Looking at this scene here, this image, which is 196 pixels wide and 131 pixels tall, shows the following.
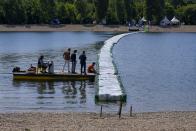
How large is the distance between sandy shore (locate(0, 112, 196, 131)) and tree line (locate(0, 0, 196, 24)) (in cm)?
12845

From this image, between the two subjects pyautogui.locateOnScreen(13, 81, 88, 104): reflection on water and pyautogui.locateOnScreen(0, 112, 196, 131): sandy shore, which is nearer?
pyautogui.locateOnScreen(0, 112, 196, 131): sandy shore

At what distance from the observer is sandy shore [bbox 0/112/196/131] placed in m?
20.9

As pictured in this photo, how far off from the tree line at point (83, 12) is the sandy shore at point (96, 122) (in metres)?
128

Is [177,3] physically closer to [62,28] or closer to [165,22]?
[165,22]

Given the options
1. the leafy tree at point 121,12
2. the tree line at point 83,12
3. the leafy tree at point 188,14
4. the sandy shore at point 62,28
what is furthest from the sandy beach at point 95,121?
the leafy tree at point 188,14

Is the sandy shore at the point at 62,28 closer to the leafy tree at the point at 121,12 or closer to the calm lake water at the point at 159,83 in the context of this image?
the leafy tree at the point at 121,12

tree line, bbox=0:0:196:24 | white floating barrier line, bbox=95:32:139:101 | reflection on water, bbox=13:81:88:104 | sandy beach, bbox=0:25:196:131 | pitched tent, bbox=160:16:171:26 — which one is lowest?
pitched tent, bbox=160:16:171:26

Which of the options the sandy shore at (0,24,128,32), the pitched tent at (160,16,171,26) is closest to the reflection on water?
the sandy shore at (0,24,128,32)

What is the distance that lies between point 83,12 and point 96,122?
450 feet

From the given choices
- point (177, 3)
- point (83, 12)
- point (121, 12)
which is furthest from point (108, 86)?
point (177, 3)

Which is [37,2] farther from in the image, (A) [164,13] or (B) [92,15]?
(A) [164,13]

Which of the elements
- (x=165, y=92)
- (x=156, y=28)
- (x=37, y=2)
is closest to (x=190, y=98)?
(x=165, y=92)

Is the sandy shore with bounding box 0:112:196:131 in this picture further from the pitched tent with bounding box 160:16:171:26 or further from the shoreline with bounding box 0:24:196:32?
the pitched tent with bounding box 160:16:171:26

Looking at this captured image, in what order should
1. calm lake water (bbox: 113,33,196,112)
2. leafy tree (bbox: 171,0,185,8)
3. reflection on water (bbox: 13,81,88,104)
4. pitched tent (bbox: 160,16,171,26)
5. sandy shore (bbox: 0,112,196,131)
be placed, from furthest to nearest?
leafy tree (bbox: 171,0,185,8), pitched tent (bbox: 160,16,171,26), reflection on water (bbox: 13,81,88,104), calm lake water (bbox: 113,33,196,112), sandy shore (bbox: 0,112,196,131)
